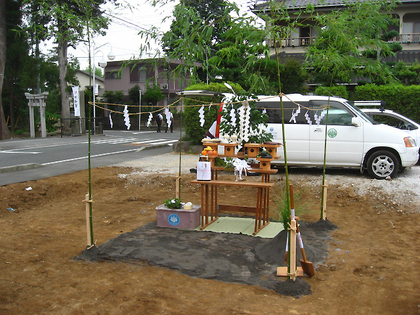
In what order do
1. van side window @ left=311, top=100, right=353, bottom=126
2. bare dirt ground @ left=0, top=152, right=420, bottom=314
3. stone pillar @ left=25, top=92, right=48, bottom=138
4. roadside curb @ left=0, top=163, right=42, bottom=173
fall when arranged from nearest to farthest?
bare dirt ground @ left=0, top=152, right=420, bottom=314
van side window @ left=311, top=100, right=353, bottom=126
roadside curb @ left=0, top=163, right=42, bottom=173
stone pillar @ left=25, top=92, right=48, bottom=138

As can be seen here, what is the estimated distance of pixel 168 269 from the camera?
4.54m

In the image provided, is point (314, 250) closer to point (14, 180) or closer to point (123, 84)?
point (14, 180)

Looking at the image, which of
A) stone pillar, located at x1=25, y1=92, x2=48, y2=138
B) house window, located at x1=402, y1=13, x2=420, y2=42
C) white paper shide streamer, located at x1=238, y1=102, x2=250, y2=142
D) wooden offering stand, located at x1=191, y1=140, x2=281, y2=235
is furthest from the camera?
house window, located at x1=402, y1=13, x2=420, y2=42

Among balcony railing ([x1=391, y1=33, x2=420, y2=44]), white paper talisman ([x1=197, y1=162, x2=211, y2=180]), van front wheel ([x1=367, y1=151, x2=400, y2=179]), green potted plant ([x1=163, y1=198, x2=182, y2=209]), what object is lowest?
green potted plant ([x1=163, y1=198, x2=182, y2=209])

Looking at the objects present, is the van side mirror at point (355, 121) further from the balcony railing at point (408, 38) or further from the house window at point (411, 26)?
the house window at point (411, 26)

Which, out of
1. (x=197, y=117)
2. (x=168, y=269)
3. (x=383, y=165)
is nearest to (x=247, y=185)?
(x=168, y=269)

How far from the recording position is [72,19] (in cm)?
563

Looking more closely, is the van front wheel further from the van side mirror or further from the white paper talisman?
the white paper talisman

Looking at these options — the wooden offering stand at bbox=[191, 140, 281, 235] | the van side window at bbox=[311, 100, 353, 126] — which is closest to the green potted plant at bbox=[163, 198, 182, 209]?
the wooden offering stand at bbox=[191, 140, 281, 235]

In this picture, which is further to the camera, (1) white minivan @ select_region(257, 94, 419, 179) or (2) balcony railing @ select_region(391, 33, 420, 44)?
(2) balcony railing @ select_region(391, 33, 420, 44)

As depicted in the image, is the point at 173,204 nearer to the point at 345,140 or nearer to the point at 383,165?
the point at 345,140

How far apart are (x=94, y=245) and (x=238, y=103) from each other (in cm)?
316

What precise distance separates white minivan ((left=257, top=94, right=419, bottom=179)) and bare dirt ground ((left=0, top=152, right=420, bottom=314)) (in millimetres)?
1387

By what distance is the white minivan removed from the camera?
9523 millimetres
